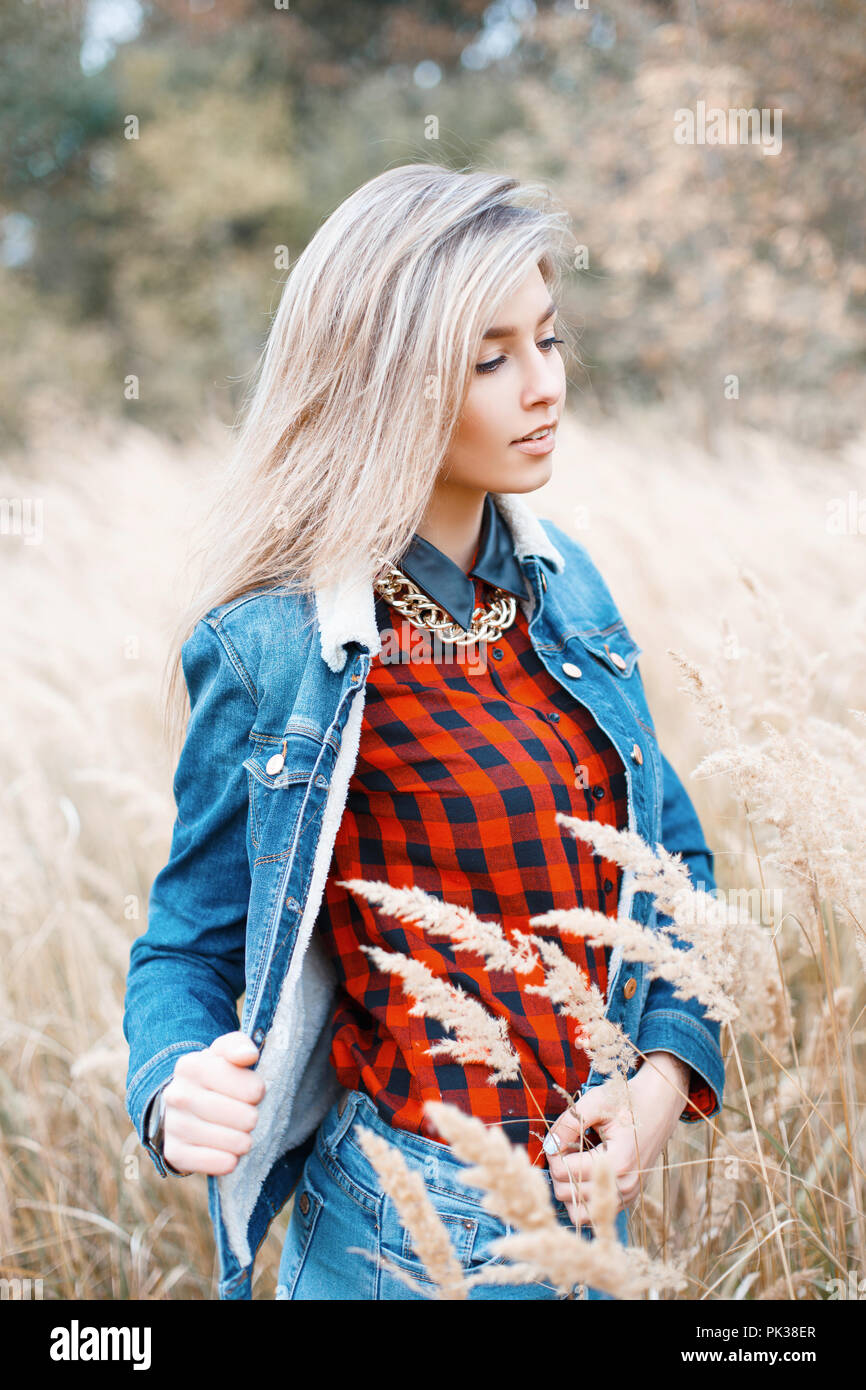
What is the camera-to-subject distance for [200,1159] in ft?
3.51

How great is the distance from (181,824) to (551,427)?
71 cm

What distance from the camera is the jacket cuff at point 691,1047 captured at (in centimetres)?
133

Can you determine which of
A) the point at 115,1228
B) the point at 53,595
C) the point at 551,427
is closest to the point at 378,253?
the point at 551,427

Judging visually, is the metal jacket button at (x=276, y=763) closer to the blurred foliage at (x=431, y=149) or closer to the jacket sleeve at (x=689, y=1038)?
the jacket sleeve at (x=689, y=1038)

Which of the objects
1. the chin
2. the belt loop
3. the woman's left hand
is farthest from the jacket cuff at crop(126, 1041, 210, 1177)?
the chin

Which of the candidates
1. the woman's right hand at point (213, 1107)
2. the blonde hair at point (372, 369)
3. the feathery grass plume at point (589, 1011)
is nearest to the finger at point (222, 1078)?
the woman's right hand at point (213, 1107)

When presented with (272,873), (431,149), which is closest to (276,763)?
(272,873)

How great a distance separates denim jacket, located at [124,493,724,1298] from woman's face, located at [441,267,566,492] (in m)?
0.22

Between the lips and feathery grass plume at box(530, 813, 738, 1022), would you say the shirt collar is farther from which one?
feathery grass plume at box(530, 813, 738, 1022)

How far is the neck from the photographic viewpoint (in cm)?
142

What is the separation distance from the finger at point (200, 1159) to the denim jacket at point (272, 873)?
77mm

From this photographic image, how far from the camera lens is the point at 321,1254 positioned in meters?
1.27
